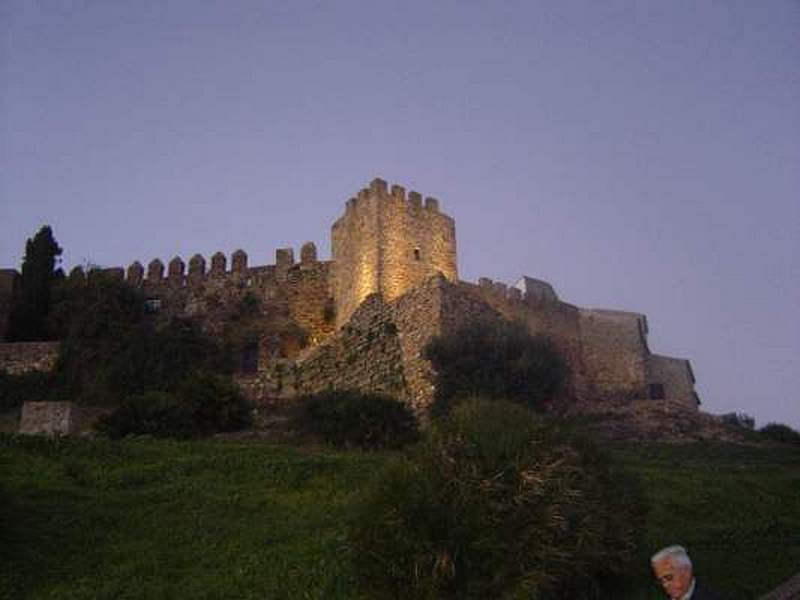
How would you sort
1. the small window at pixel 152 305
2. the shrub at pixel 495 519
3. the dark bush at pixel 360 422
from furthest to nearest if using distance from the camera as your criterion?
the small window at pixel 152 305
the dark bush at pixel 360 422
the shrub at pixel 495 519

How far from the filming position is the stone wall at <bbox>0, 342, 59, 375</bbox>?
2848cm

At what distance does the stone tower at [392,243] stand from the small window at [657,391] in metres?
7.86

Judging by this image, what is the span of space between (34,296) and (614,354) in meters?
19.5

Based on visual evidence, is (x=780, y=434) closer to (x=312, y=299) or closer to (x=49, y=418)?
(x=312, y=299)

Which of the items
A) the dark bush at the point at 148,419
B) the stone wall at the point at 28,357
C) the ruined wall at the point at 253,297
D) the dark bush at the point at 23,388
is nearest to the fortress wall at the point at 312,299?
the ruined wall at the point at 253,297

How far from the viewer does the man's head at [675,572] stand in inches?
263

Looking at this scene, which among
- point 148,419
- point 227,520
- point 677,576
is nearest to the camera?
point 677,576

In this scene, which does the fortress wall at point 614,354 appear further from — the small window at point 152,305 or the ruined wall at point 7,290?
the ruined wall at point 7,290

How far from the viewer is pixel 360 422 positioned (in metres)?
17.9

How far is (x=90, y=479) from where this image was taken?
→ 13.1 meters

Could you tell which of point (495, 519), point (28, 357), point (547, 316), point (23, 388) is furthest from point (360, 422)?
point (28, 357)

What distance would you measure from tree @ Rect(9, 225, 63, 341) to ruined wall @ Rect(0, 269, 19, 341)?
7.6 inches

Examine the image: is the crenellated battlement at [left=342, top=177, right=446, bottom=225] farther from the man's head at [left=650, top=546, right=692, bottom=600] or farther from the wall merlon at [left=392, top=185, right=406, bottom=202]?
the man's head at [left=650, top=546, right=692, bottom=600]

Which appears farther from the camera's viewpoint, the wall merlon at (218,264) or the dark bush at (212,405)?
the wall merlon at (218,264)
